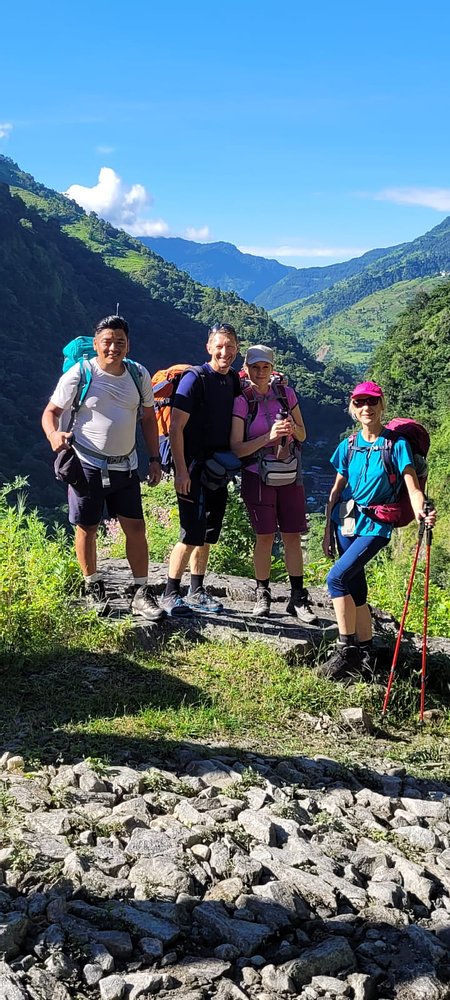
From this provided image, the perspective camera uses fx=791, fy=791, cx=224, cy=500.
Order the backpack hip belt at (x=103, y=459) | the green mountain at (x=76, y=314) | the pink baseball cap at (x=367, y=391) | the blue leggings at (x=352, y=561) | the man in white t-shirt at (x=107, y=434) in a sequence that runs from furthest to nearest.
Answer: the green mountain at (x=76, y=314) < the backpack hip belt at (x=103, y=459) < the man in white t-shirt at (x=107, y=434) < the blue leggings at (x=352, y=561) < the pink baseball cap at (x=367, y=391)

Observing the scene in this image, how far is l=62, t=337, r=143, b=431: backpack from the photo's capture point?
489cm

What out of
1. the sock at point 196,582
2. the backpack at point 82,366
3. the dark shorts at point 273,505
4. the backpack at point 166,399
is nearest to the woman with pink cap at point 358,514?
the dark shorts at point 273,505

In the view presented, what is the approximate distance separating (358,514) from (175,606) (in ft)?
4.99

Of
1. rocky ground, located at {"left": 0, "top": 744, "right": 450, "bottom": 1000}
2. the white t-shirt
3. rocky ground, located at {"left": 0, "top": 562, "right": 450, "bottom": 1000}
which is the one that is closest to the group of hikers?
the white t-shirt

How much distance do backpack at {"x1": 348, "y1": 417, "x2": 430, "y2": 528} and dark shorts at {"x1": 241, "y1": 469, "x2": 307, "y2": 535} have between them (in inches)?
32.7

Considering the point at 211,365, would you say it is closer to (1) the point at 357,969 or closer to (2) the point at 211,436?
(2) the point at 211,436

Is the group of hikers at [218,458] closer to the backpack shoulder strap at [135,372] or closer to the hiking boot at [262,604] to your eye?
→ the backpack shoulder strap at [135,372]

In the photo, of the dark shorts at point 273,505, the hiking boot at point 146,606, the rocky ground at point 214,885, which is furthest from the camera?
the dark shorts at point 273,505

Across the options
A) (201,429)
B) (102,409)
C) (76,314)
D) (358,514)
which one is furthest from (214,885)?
(76,314)

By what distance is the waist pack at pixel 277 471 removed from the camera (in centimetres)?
537

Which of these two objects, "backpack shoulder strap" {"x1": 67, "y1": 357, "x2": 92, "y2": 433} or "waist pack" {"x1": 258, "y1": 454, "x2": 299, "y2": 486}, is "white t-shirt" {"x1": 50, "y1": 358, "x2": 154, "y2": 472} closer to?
"backpack shoulder strap" {"x1": 67, "y1": 357, "x2": 92, "y2": 433}

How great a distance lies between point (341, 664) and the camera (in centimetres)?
504

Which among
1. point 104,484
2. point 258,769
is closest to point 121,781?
point 258,769

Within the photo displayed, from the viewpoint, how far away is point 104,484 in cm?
502
